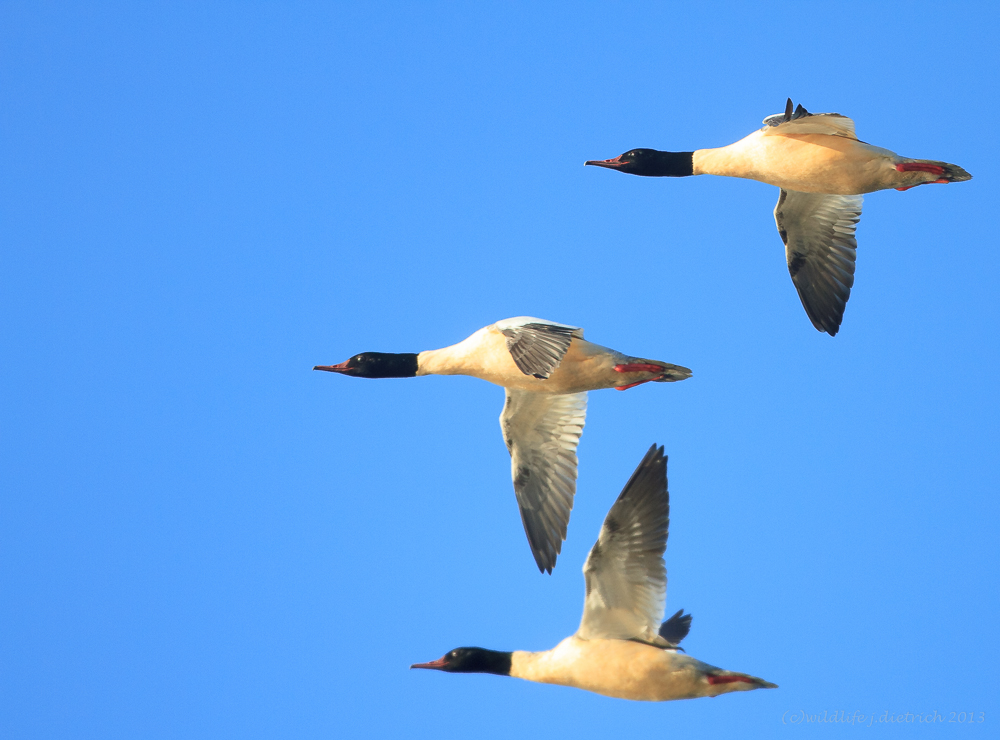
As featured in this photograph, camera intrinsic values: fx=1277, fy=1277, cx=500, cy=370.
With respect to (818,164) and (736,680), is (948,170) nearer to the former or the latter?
(818,164)

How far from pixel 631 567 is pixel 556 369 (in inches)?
84.2

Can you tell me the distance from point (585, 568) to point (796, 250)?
5419 millimetres

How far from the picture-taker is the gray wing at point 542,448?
1395 cm

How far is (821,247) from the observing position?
1490 cm

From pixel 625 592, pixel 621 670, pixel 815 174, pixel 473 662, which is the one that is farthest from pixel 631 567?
pixel 815 174

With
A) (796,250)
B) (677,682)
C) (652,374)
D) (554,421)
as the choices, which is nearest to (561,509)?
(554,421)

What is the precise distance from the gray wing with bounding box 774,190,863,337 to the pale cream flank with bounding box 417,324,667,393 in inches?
120

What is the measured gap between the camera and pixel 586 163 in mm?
13703

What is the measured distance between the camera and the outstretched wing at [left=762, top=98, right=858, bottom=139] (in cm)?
1226

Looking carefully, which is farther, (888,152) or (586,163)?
(586,163)

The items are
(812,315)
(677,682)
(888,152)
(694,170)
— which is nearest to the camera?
(677,682)

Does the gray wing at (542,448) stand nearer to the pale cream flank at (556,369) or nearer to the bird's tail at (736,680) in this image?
Result: the pale cream flank at (556,369)

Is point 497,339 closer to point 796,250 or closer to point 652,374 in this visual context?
point 652,374

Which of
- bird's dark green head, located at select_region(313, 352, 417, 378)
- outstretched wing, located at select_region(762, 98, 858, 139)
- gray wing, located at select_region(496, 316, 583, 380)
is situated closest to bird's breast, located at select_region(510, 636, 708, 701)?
gray wing, located at select_region(496, 316, 583, 380)
